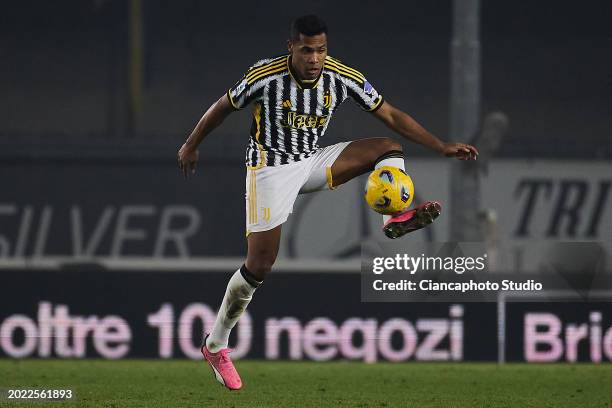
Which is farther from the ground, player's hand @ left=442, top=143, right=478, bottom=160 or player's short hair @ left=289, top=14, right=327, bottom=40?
player's short hair @ left=289, top=14, right=327, bottom=40

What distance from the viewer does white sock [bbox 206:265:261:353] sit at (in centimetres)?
852

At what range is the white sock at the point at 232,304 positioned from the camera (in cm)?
852

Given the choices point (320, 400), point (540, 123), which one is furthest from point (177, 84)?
point (320, 400)

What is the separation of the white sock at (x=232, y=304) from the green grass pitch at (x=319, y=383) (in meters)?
0.38

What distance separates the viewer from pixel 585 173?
21141 mm

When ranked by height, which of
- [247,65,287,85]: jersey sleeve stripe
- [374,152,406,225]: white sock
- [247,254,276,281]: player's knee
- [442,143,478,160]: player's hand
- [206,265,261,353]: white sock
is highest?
[247,65,287,85]: jersey sleeve stripe

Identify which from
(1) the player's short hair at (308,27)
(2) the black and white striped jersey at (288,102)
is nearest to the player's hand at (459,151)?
(2) the black and white striped jersey at (288,102)

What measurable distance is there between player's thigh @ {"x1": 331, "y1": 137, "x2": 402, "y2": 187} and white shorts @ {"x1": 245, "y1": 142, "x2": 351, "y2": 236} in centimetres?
4

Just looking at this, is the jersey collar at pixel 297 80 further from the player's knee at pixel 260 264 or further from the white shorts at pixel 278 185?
the player's knee at pixel 260 264

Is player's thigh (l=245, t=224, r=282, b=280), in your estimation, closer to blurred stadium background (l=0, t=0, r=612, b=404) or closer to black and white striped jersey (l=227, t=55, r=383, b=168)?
black and white striped jersey (l=227, t=55, r=383, b=168)

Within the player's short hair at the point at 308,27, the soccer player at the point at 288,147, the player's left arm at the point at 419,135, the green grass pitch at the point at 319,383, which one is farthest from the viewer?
the green grass pitch at the point at 319,383

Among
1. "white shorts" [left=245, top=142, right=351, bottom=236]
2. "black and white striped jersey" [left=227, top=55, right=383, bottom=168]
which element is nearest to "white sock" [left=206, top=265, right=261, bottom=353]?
"white shorts" [left=245, top=142, right=351, bottom=236]

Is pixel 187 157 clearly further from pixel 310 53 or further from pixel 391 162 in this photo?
pixel 391 162

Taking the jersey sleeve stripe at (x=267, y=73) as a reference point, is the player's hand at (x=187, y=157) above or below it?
below
